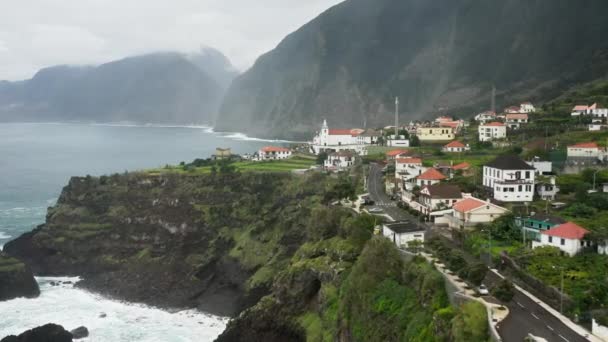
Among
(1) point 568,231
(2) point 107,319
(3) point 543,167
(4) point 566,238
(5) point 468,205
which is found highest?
(3) point 543,167

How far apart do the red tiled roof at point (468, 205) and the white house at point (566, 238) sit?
19.1ft

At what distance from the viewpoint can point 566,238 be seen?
25.1 m

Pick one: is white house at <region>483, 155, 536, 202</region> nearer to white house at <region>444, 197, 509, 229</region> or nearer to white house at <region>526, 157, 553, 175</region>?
white house at <region>444, 197, 509, 229</region>

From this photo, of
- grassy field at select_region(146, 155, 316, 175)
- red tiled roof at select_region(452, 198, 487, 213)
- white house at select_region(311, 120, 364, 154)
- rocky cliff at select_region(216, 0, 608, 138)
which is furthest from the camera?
rocky cliff at select_region(216, 0, 608, 138)

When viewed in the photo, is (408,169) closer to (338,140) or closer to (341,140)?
(341,140)

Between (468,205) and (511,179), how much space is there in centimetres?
579

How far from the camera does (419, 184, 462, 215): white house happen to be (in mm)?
36381

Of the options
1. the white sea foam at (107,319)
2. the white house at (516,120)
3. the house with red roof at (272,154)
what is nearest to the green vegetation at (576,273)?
the white sea foam at (107,319)

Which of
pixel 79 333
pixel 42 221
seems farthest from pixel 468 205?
pixel 42 221

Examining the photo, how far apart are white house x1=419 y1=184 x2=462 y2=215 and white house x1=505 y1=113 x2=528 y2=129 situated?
3268cm

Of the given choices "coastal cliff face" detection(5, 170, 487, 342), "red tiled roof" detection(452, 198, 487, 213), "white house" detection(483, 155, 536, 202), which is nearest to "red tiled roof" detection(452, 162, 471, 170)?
"white house" detection(483, 155, 536, 202)

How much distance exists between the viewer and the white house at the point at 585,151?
4478 centimetres

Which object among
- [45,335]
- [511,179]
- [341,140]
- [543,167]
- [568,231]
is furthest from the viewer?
[341,140]

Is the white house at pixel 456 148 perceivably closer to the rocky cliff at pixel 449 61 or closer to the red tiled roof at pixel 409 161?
the red tiled roof at pixel 409 161
